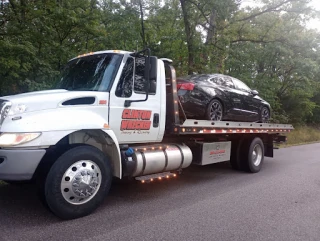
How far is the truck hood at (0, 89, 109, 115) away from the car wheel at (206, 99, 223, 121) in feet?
10.5

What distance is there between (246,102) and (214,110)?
1.53 metres

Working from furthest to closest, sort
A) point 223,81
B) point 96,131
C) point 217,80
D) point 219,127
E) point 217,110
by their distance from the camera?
1. point 223,81
2. point 217,80
3. point 217,110
4. point 219,127
5. point 96,131

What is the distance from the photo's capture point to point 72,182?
13.0 feet

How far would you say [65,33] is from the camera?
31.6 ft

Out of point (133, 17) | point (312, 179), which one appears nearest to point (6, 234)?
point (312, 179)

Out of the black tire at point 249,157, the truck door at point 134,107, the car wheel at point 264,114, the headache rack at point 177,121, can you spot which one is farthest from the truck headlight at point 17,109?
the car wheel at point 264,114

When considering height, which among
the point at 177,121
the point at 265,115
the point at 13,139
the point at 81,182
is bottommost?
the point at 81,182

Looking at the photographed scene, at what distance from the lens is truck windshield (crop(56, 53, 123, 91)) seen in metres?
4.62

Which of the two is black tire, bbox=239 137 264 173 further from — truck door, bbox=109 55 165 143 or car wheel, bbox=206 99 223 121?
truck door, bbox=109 55 165 143

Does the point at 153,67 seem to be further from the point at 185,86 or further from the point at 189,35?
the point at 189,35

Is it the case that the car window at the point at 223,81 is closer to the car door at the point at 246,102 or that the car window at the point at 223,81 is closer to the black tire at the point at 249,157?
the car door at the point at 246,102

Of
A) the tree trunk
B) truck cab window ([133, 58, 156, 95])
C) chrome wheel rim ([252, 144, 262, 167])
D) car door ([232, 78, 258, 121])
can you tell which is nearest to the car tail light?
truck cab window ([133, 58, 156, 95])

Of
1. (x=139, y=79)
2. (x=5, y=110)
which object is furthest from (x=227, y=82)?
(x=5, y=110)

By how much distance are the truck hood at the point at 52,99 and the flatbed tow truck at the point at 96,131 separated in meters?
0.01
